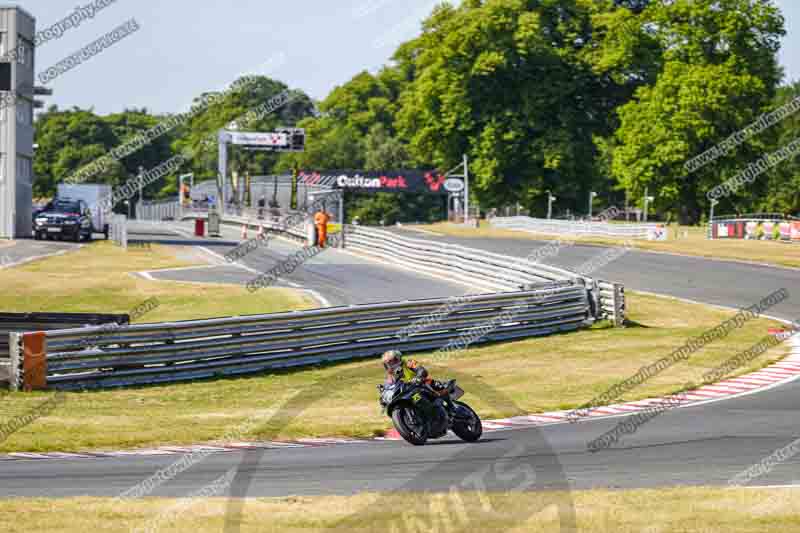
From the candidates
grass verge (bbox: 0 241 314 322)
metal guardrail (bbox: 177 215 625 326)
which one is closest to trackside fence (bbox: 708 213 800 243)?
metal guardrail (bbox: 177 215 625 326)

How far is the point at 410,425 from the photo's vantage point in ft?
42.9

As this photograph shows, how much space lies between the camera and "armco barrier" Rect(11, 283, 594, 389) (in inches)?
689

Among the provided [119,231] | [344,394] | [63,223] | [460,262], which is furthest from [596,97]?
[344,394]

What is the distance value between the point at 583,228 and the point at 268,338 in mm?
47179

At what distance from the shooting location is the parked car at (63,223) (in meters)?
49.8

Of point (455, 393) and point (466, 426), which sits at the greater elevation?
point (455, 393)

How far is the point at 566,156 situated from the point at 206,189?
45766 mm

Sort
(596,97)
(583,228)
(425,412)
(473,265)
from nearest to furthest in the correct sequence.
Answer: (425,412) < (473,265) < (583,228) < (596,97)

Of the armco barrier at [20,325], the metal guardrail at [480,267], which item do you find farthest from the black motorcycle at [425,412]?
the metal guardrail at [480,267]

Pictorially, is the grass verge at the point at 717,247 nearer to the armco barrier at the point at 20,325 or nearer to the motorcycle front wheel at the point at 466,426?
the armco barrier at the point at 20,325

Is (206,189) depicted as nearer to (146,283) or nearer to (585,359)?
(146,283)

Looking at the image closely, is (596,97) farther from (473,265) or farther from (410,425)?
(410,425)

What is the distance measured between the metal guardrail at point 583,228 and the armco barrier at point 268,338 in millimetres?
36624

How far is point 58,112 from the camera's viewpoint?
169 metres
